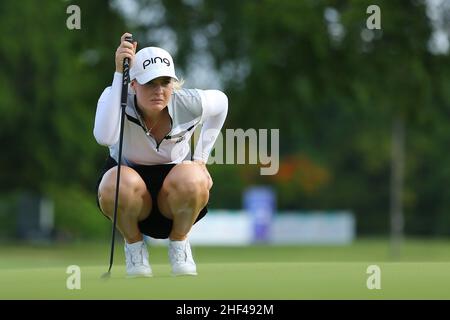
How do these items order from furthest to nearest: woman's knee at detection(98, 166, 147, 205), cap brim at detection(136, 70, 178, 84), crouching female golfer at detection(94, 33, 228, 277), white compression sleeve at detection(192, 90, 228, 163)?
white compression sleeve at detection(192, 90, 228, 163), woman's knee at detection(98, 166, 147, 205), crouching female golfer at detection(94, 33, 228, 277), cap brim at detection(136, 70, 178, 84)

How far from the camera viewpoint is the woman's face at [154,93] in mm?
6906

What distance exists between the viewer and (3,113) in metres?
34.2

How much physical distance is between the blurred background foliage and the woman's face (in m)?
14.2

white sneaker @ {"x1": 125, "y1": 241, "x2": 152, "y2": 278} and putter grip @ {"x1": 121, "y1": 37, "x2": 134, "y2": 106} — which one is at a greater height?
putter grip @ {"x1": 121, "y1": 37, "x2": 134, "y2": 106}

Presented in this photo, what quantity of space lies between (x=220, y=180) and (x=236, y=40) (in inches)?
938

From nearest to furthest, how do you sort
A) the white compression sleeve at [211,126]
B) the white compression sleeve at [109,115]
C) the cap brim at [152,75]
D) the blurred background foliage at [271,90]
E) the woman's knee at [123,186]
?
the white compression sleeve at [109,115] < the cap brim at [152,75] < the woman's knee at [123,186] < the white compression sleeve at [211,126] < the blurred background foliage at [271,90]

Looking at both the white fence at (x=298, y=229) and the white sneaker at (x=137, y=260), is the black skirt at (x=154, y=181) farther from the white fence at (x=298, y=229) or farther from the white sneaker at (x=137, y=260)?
the white fence at (x=298, y=229)

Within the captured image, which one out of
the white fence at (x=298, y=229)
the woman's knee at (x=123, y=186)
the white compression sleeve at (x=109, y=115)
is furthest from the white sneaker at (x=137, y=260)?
the white fence at (x=298, y=229)

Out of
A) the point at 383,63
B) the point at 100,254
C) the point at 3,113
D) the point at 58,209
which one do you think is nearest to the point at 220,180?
the point at 58,209

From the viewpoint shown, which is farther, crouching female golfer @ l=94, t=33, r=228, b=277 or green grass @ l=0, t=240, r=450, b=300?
crouching female golfer @ l=94, t=33, r=228, b=277

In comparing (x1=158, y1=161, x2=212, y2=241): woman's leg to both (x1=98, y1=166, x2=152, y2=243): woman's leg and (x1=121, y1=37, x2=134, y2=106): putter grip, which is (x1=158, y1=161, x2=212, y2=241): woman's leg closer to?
(x1=98, y1=166, x2=152, y2=243): woman's leg

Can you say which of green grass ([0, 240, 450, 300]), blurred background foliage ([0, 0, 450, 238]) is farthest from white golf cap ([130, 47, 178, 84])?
blurred background foliage ([0, 0, 450, 238])

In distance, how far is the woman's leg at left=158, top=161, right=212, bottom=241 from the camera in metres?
7.13
